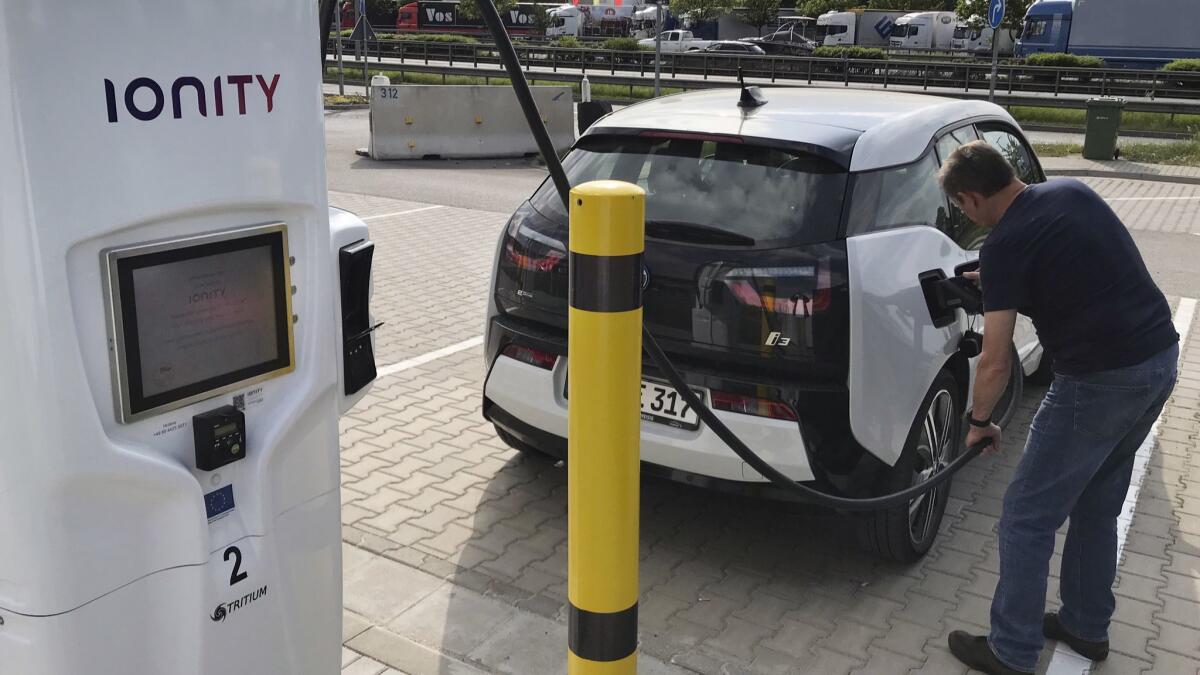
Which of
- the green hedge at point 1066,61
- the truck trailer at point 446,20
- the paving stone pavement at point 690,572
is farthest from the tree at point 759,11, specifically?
the paving stone pavement at point 690,572

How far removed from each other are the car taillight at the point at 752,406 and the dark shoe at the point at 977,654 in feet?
2.98

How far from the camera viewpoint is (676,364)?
382cm

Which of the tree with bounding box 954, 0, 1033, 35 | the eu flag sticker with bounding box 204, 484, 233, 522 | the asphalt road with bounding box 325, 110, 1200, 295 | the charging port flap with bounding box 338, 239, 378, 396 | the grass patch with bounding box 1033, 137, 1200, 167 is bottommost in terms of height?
the asphalt road with bounding box 325, 110, 1200, 295

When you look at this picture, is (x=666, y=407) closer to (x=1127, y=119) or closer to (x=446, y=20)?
(x=1127, y=119)

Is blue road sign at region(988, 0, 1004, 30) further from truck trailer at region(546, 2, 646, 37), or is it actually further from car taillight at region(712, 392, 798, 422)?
truck trailer at region(546, 2, 646, 37)

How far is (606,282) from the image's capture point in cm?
192

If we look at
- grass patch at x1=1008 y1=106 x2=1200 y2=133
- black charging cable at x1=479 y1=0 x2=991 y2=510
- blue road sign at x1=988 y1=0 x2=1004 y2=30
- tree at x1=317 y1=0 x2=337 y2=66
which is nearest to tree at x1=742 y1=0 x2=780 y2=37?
grass patch at x1=1008 y1=106 x2=1200 y2=133

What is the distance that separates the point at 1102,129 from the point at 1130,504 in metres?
14.2

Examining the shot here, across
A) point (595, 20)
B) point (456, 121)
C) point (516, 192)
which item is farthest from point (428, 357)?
point (595, 20)

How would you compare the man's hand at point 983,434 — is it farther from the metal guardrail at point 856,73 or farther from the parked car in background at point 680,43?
the parked car in background at point 680,43

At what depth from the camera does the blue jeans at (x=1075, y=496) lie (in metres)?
3.27

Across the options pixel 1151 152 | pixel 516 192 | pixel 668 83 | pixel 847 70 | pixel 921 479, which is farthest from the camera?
pixel 847 70

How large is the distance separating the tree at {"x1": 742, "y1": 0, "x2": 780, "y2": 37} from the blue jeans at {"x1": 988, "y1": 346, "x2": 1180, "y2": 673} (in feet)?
183

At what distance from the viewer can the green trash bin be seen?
17.2 m
